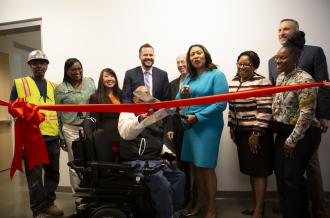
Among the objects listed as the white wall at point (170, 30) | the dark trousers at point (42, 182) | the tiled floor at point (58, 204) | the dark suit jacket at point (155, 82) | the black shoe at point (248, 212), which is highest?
the white wall at point (170, 30)

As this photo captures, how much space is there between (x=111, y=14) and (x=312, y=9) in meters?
2.12

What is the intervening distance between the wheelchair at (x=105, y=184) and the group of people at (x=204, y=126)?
81 millimetres

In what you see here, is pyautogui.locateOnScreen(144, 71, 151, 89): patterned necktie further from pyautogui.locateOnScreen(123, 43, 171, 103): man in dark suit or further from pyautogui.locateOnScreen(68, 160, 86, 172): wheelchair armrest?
pyautogui.locateOnScreen(68, 160, 86, 172): wheelchair armrest

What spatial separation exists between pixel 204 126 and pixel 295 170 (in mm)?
753

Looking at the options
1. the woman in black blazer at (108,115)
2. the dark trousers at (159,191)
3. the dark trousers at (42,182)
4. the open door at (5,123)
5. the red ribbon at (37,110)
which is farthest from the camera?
the open door at (5,123)

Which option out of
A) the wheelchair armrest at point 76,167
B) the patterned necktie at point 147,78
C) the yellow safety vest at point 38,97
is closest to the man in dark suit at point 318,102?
the patterned necktie at point 147,78

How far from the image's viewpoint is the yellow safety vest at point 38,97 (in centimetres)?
244

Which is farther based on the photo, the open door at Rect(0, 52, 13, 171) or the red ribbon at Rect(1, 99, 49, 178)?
the open door at Rect(0, 52, 13, 171)

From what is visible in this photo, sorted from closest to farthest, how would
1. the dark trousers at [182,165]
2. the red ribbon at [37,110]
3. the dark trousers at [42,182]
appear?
1. the red ribbon at [37,110]
2. the dark trousers at [42,182]
3. the dark trousers at [182,165]

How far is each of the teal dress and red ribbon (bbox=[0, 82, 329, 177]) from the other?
708 mm

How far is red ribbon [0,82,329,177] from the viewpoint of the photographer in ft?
4.75

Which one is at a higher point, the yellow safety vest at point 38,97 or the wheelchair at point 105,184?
the yellow safety vest at point 38,97

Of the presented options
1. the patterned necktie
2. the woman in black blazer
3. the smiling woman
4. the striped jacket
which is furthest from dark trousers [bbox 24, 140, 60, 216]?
the striped jacket

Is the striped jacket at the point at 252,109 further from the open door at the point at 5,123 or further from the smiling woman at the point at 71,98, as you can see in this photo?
the open door at the point at 5,123
